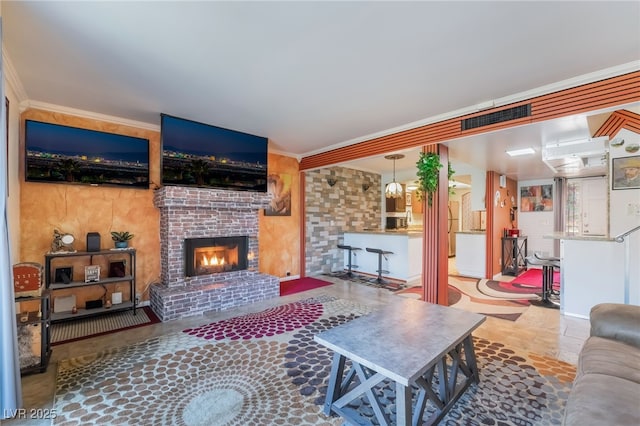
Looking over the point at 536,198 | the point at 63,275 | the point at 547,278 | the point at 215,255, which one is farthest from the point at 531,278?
the point at 63,275

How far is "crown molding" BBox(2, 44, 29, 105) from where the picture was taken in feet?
8.00

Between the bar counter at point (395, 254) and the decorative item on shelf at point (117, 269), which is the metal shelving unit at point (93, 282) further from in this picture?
the bar counter at point (395, 254)

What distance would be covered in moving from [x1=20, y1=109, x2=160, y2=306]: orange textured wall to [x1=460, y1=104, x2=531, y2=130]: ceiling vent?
14.6 ft

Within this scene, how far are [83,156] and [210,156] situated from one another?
1.55 meters

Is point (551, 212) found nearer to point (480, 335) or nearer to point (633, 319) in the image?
point (480, 335)

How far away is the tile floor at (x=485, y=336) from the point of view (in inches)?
86.1

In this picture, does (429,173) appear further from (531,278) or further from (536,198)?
(536,198)

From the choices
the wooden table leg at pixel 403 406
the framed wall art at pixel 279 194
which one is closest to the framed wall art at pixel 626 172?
the wooden table leg at pixel 403 406

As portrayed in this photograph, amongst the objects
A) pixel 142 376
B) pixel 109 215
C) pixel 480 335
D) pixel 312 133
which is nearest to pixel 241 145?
pixel 312 133

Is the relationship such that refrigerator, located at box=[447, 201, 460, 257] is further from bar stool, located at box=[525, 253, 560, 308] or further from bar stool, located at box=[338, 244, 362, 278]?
bar stool, located at box=[525, 253, 560, 308]

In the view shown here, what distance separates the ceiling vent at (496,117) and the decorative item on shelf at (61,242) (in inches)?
201

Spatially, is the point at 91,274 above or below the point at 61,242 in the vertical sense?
below

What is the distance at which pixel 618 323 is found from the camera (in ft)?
6.31

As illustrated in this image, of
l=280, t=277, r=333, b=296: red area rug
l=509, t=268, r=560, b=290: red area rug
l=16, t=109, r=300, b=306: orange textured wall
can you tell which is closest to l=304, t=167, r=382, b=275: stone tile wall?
l=280, t=277, r=333, b=296: red area rug
